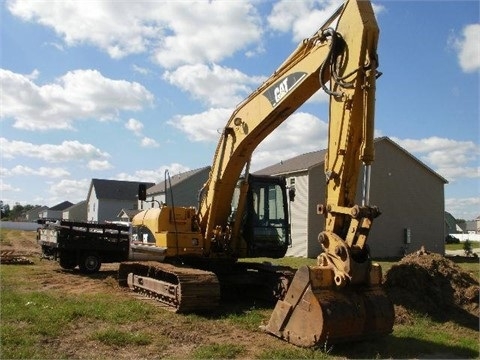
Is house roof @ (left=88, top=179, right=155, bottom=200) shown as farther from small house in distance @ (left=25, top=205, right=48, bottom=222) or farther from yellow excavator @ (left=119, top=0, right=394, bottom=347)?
small house in distance @ (left=25, top=205, right=48, bottom=222)

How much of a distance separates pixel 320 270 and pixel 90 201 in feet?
214

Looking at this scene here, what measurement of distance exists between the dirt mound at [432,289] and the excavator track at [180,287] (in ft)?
11.5

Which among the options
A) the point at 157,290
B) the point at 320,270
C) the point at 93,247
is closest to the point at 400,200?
the point at 93,247

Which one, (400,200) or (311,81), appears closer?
(311,81)

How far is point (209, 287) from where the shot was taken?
32.9ft

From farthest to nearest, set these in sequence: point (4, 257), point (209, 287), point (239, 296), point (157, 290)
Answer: point (4, 257) → point (239, 296) → point (157, 290) → point (209, 287)

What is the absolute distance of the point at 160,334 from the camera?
820cm

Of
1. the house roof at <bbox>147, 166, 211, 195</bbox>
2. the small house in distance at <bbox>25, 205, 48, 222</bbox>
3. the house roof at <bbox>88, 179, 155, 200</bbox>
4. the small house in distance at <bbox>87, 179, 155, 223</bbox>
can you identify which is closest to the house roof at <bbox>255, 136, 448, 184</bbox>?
the house roof at <bbox>147, 166, 211, 195</bbox>

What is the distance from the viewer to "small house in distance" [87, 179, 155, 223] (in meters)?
64.1

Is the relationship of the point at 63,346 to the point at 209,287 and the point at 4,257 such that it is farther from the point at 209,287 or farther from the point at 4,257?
the point at 4,257

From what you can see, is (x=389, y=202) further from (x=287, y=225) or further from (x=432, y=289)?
(x=432, y=289)

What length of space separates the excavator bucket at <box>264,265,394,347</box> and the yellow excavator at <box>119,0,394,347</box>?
15 millimetres

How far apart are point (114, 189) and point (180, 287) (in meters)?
58.1

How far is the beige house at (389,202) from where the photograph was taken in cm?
2705
